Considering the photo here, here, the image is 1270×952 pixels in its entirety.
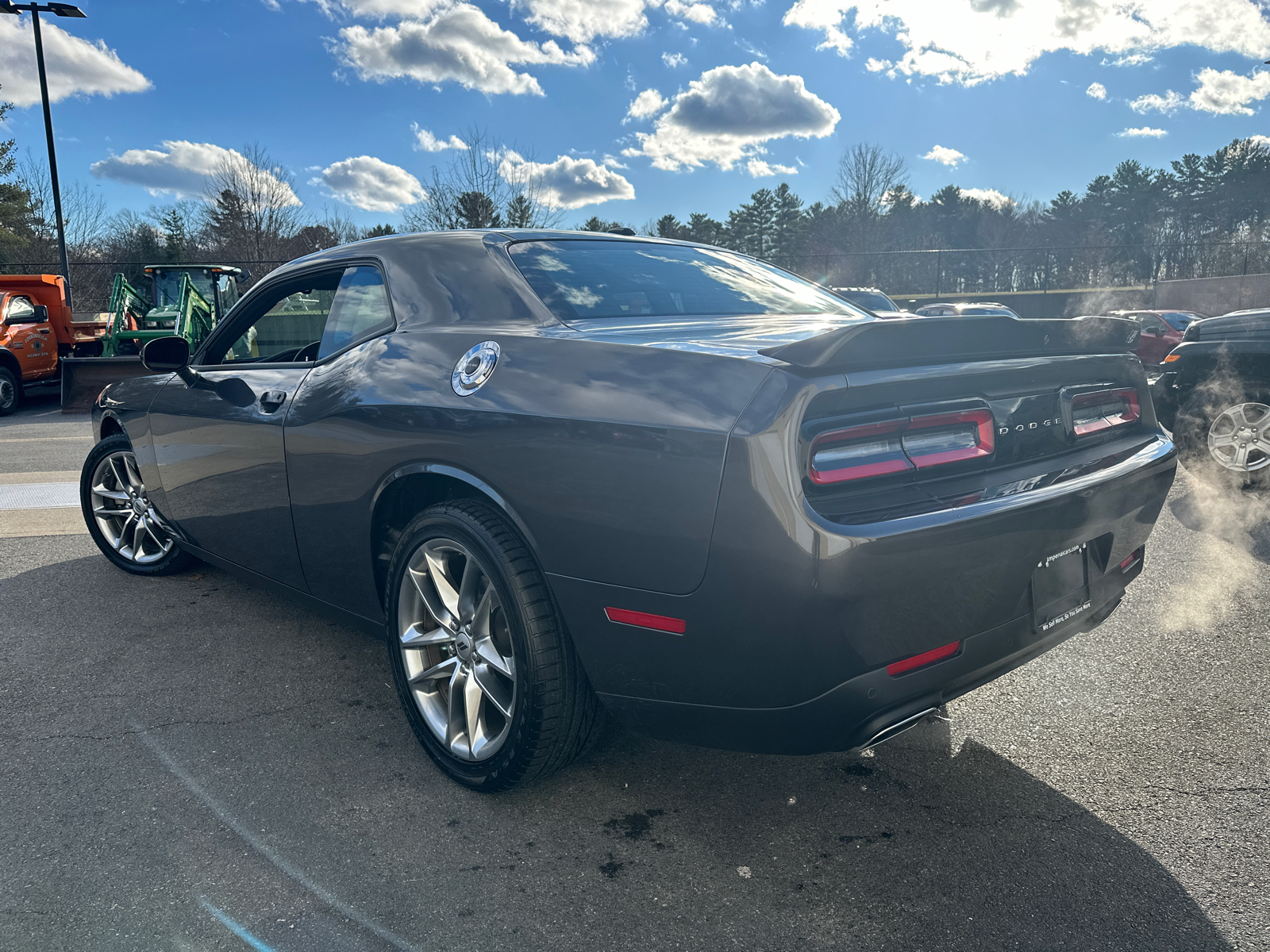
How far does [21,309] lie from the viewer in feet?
49.1

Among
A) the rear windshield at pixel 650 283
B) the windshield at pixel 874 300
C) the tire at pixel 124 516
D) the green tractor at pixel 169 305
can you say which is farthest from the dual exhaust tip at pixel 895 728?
the green tractor at pixel 169 305

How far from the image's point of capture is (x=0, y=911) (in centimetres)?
199

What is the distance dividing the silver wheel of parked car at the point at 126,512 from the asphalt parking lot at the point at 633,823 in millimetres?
1063

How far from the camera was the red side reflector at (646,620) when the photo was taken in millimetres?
1933

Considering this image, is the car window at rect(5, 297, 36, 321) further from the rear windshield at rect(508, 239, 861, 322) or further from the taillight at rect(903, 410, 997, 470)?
the taillight at rect(903, 410, 997, 470)

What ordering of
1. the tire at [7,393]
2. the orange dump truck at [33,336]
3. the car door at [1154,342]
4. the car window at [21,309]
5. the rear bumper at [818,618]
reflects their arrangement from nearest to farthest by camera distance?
the rear bumper at [818,618]
the tire at [7,393]
the orange dump truck at [33,336]
the car window at [21,309]
the car door at [1154,342]

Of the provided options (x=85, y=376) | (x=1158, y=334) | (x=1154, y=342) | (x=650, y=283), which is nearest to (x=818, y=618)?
(x=650, y=283)

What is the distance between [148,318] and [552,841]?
19.0 meters

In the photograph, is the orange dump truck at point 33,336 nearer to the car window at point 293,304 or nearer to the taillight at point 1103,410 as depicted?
the car window at point 293,304

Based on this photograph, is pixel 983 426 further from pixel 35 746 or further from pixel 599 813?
pixel 35 746

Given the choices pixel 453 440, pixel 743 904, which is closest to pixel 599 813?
pixel 743 904

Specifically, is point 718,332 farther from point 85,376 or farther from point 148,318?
point 148,318

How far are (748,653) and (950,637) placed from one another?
496mm

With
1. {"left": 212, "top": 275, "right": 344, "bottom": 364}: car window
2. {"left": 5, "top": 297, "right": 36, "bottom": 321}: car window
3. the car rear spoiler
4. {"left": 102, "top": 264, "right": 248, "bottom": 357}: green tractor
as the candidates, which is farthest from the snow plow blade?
the car rear spoiler
